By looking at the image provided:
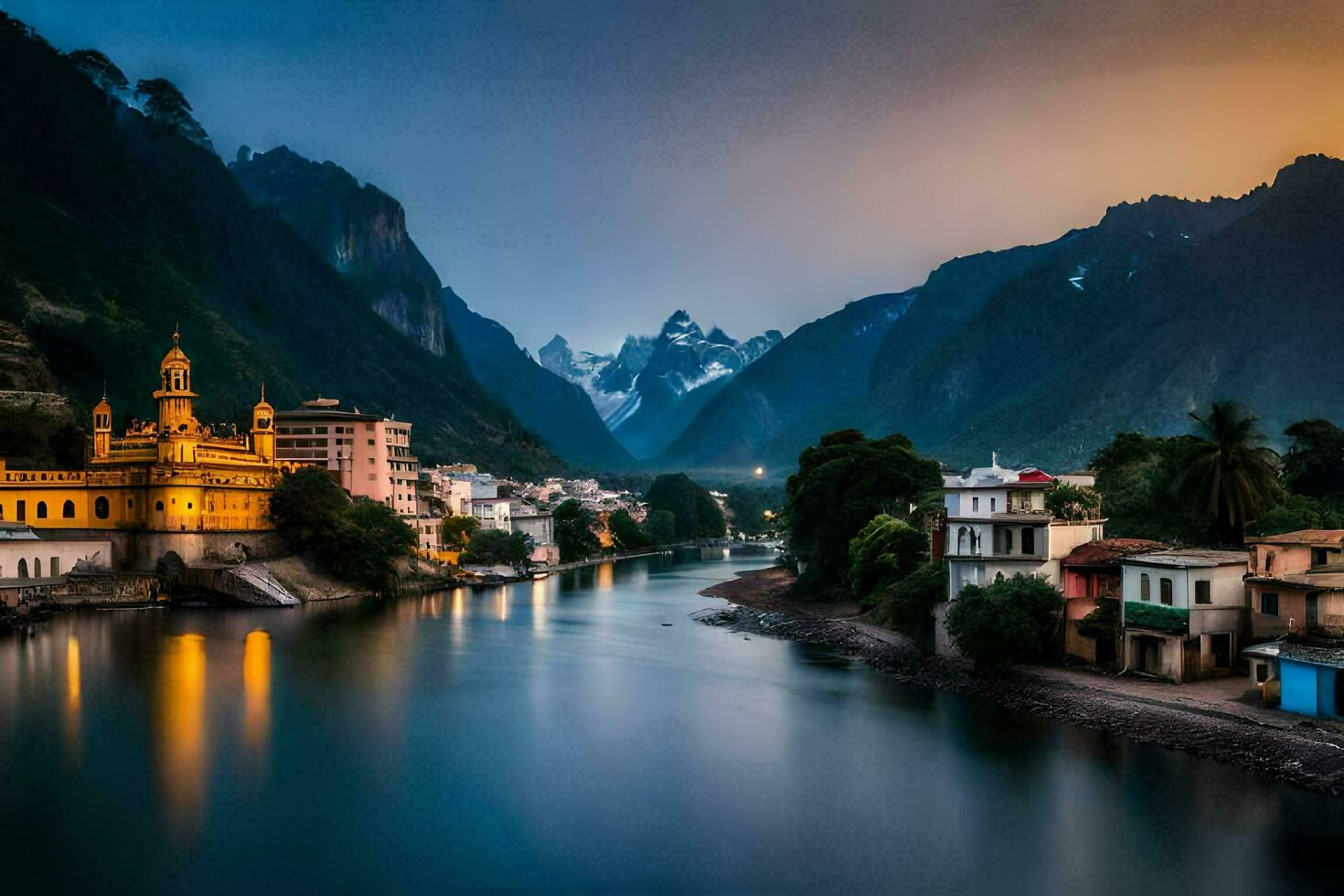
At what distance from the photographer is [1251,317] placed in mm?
122500

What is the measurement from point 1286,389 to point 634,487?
10373cm

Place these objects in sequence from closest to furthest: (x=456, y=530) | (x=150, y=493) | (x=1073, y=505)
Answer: (x=1073, y=505) < (x=150, y=493) < (x=456, y=530)

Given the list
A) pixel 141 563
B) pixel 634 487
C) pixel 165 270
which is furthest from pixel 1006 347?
pixel 141 563

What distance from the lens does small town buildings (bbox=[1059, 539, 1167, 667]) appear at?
30.5m

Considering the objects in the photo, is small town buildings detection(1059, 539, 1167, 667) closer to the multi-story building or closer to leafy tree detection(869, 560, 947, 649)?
leafy tree detection(869, 560, 947, 649)

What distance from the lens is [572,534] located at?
308 ft

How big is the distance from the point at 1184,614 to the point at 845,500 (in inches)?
1057

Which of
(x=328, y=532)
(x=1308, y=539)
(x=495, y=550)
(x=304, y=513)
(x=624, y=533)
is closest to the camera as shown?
(x=1308, y=539)

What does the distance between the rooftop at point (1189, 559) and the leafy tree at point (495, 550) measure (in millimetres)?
51773

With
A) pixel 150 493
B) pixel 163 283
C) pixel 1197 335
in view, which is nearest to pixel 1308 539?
pixel 150 493

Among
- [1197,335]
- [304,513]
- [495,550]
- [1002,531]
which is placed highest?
[1197,335]

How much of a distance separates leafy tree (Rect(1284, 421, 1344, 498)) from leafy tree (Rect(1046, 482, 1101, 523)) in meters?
13.5

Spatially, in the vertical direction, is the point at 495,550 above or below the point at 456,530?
below

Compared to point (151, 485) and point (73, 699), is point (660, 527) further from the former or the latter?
point (73, 699)
